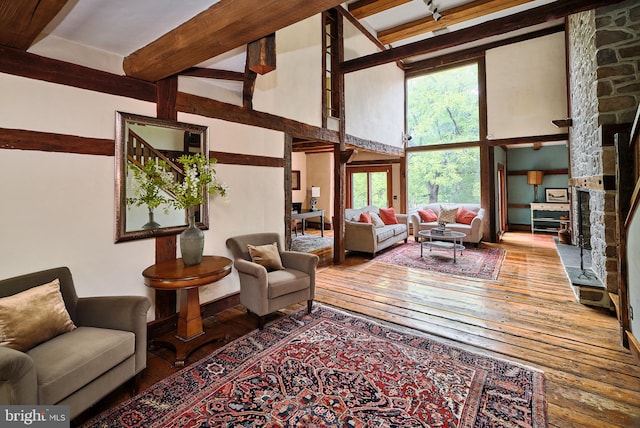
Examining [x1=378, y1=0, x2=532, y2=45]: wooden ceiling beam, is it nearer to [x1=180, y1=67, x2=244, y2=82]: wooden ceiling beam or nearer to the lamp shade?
the lamp shade

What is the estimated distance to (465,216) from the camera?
671 cm

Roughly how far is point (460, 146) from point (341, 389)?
6.86 meters

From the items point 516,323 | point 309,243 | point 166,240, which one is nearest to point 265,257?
point 166,240

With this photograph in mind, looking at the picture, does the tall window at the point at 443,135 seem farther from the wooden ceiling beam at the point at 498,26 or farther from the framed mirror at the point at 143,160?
the framed mirror at the point at 143,160

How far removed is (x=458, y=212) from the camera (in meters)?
6.88

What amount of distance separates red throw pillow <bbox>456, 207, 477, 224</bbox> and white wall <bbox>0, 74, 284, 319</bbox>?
609 cm

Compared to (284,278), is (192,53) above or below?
above

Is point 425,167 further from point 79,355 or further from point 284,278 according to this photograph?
point 79,355

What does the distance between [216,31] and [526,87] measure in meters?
7.26

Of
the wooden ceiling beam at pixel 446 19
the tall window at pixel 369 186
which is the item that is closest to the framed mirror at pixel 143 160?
the wooden ceiling beam at pixel 446 19

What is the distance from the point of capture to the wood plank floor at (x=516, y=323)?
185 centimetres

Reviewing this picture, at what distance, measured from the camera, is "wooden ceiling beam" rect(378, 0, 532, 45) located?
17.5ft

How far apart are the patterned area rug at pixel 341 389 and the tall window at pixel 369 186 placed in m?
6.38

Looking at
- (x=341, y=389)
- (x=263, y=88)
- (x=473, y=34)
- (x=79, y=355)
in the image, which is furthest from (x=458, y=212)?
(x=79, y=355)
